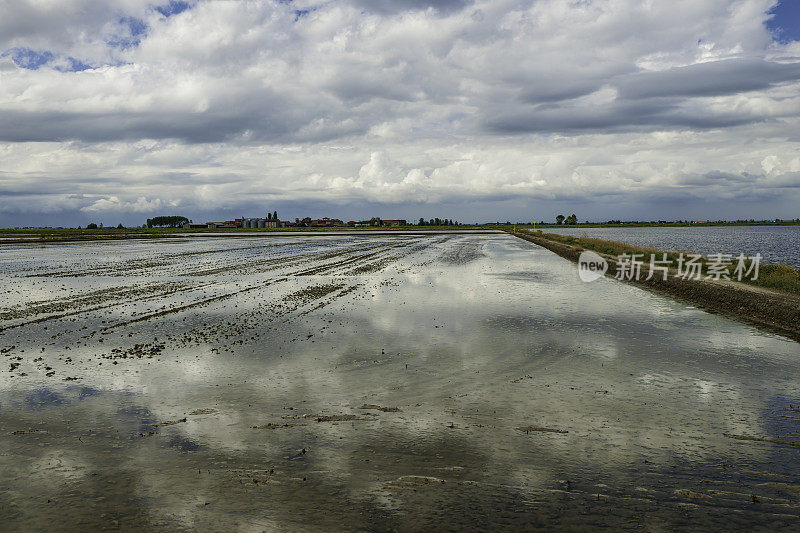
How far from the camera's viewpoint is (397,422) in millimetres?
8438

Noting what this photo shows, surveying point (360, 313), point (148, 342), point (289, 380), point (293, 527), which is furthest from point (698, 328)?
point (148, 342)

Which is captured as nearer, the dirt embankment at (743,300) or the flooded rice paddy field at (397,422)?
the flooded rice paddy field at (397,422)

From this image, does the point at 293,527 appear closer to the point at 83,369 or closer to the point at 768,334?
the point at 83,369

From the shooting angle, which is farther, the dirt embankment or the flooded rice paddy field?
the dirt embankment

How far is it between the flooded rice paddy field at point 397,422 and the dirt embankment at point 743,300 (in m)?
1.80

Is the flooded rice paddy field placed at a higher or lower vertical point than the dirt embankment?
lower

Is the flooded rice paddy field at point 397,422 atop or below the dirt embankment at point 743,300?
below

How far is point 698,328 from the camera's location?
16781 mm

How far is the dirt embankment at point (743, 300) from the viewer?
58.2 feet

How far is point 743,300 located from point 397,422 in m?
19.1

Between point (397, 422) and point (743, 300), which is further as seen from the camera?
point (743, 300)

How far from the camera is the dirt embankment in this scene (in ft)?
58.2

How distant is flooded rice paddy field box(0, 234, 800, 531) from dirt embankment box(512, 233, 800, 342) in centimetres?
180

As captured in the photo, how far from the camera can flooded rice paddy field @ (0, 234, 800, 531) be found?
19.4 feet
